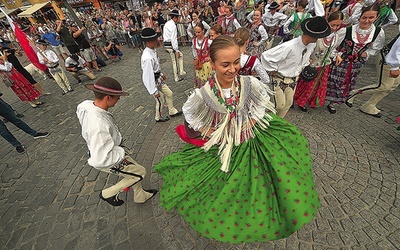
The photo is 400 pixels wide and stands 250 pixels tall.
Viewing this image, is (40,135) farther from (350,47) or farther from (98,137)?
(350,47)

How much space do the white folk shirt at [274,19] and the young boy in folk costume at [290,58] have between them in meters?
4.80

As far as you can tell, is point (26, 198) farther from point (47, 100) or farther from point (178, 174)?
point (47, 100)

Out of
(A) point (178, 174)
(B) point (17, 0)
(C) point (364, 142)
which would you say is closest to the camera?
(A) point (178, 174)

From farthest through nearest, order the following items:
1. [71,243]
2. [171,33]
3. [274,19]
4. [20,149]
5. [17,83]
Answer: [274,19], [171,33], [17,83], [20,149], [71,243]

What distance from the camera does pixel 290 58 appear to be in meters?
3.56

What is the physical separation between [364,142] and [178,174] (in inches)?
140

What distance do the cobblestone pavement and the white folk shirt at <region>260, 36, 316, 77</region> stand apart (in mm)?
1378

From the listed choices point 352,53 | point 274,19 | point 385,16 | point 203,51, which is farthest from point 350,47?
point 274,19

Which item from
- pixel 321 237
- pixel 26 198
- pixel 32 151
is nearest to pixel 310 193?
pixel 321 237

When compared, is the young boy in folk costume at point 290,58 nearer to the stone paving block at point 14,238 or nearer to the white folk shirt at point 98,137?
the white folk shirt at point 98,137

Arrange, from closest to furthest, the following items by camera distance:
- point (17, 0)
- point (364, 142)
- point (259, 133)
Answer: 1. point (259, 133)
2. point (364, 142)
3. point (17, 0)

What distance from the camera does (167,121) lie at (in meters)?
5.21

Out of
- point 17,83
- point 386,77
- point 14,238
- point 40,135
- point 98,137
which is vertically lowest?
point 40,135

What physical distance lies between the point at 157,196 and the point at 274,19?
7.78 metres
